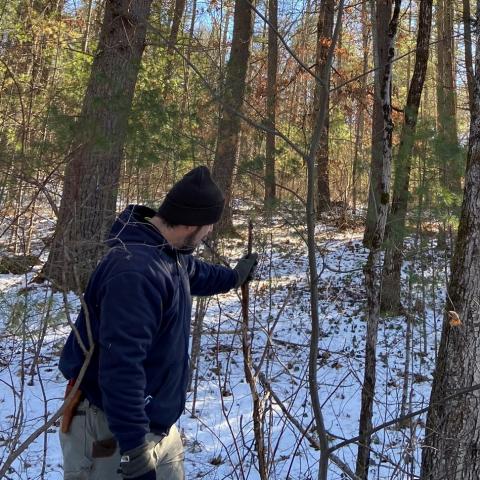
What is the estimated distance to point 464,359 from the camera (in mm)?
3529

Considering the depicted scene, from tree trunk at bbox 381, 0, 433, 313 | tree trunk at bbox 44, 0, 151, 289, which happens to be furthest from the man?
tree trunk at bbox 381, 0, 433, 313

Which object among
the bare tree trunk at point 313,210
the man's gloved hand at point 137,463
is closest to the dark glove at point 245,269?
the bare tree trunk at point 313,210

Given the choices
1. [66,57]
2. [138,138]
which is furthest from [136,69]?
[66,57]

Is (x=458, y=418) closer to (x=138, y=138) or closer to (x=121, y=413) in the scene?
(x=121, y=413)

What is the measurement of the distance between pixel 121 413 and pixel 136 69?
15.6 feet

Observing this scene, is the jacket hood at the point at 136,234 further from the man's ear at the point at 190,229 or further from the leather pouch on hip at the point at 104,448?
the leather pouch on hip at the point at 104,448

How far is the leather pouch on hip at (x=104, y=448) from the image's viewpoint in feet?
7.70

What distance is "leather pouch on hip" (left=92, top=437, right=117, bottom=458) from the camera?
2.35 metres

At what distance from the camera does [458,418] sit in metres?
3.54

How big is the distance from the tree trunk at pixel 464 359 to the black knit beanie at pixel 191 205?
1.79 metres

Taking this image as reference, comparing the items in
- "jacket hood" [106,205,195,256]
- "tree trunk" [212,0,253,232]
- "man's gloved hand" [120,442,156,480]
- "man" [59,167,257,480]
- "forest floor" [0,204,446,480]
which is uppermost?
"tree trunk" [212,0,253,232]

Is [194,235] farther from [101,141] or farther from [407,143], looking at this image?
[407,143]

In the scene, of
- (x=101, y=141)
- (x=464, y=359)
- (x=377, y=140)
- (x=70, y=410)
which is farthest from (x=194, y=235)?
(x=377, y=140)

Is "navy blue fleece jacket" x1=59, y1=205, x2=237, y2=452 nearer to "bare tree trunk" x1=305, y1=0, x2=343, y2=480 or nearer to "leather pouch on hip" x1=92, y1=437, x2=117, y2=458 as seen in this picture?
"leather pouch on hip" x1=92, y1=437, x2=117, y2=458
